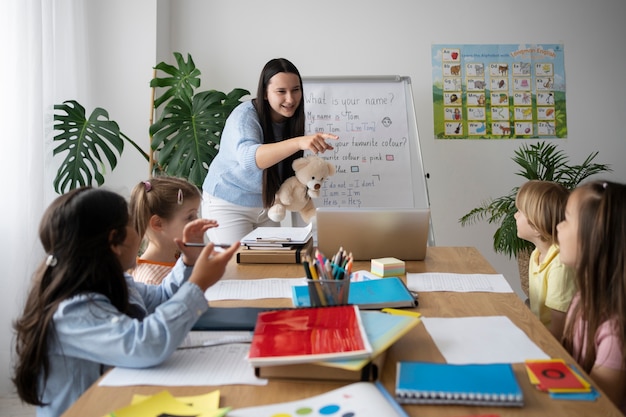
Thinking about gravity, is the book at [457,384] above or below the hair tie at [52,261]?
below

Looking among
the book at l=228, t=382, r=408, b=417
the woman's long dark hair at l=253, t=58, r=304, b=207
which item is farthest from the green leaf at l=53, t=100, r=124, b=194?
the book at l=228, t=382, r=408, b=417

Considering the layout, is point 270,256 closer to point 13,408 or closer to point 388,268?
point 388,268

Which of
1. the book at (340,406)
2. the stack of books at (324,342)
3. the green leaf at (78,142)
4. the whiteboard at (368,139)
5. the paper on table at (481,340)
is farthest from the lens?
the whiteboard at (368,139)

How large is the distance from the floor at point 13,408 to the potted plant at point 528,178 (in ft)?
7.69

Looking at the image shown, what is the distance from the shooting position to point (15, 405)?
2.48 meters

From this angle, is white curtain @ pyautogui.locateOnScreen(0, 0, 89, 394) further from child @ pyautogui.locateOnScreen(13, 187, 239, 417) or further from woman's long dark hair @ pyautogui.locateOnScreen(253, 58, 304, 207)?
child @ pyautogui.locateOnScreen(13, 187, 239, 417)

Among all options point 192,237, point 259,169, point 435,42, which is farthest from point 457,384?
point 435,42

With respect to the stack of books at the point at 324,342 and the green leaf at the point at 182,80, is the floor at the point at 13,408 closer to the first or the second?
the green leaf at the point at 182,80

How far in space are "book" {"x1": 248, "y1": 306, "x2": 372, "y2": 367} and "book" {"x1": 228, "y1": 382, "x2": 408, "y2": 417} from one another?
0.06m

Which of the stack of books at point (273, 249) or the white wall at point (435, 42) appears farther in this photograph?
the white wall at point (435, 42)

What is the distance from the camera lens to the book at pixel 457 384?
864 millimetres

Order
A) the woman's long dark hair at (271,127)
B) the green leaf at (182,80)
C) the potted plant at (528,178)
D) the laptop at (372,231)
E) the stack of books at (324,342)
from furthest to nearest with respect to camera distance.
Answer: the potted plant at (528,178), the green leaf at (182,80), the woman's long dark hair at (271,127), the laptop at (372,231), the stack of books at (324,342)

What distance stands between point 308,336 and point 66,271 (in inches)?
17.1

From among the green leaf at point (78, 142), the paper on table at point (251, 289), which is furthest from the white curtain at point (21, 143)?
the paper on table at point (251, 289)
